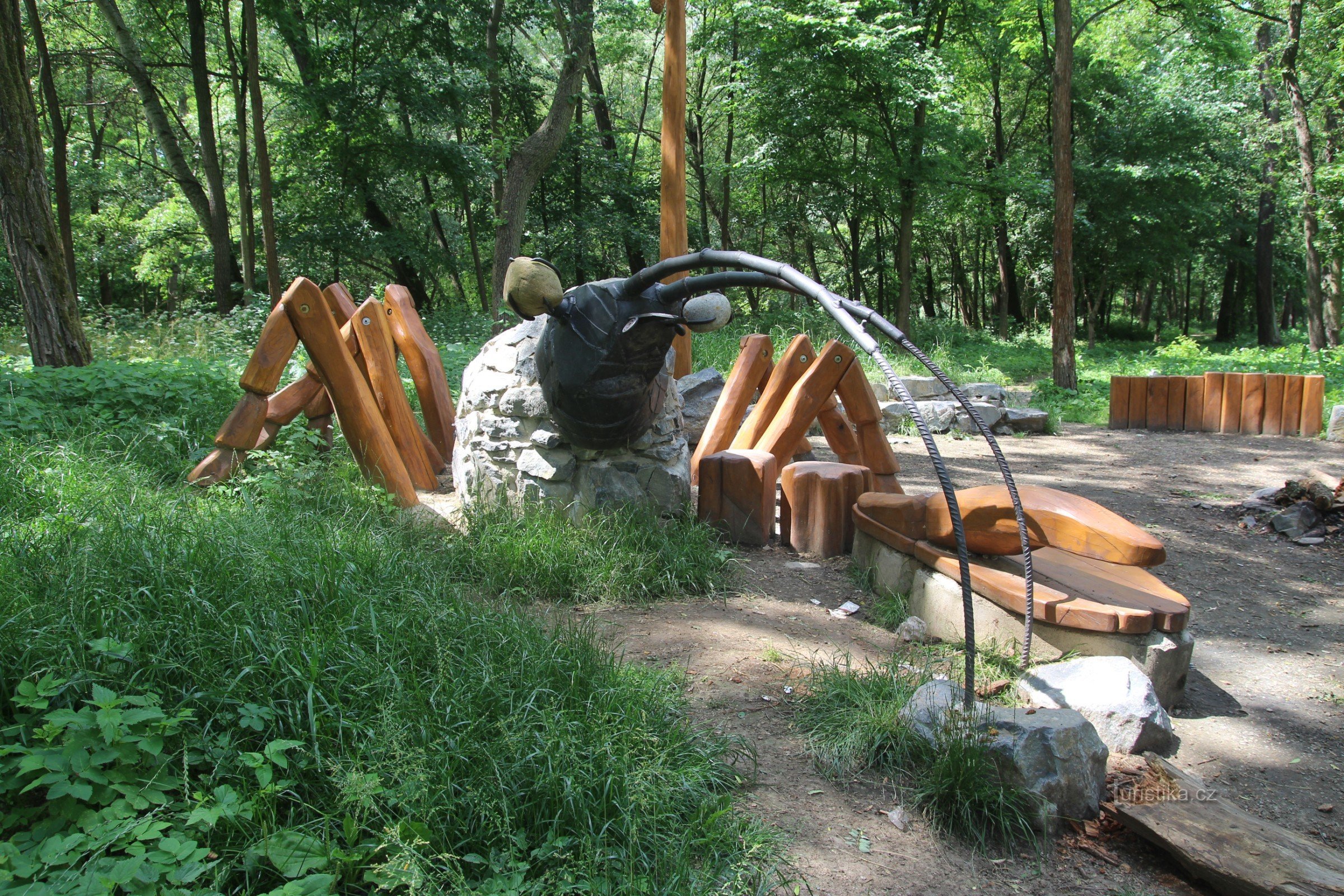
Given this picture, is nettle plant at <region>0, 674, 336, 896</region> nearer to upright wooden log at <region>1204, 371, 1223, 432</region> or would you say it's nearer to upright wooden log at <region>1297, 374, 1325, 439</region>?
upright wooden log at <region>1204, 371, 1223, 432</region>

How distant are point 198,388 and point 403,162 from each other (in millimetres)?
9078

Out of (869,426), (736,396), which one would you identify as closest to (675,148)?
(736,396)

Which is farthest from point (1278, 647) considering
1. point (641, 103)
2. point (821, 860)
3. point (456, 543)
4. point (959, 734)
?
point (641, 103)

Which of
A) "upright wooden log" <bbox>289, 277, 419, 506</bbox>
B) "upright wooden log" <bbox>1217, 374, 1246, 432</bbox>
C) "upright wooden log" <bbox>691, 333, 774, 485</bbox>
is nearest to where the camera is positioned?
"upright wooden log" <bbox>289, 277, 419, 506</bbox>

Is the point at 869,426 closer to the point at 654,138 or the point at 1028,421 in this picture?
the point at 1028,421

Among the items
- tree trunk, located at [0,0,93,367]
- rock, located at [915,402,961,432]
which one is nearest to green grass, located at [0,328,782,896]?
tree trunk, located at [0,0,93,367]

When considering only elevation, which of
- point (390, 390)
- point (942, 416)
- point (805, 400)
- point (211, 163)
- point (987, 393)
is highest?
point (211, 163)

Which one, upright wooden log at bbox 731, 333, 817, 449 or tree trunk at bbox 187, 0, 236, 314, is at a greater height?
tree trunk at bbox 187, 0, 236, 314

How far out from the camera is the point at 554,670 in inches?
95.5

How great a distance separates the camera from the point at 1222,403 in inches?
371

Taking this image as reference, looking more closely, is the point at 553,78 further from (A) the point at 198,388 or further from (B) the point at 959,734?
(B) the point at 959,734

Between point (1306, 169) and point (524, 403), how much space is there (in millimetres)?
16702

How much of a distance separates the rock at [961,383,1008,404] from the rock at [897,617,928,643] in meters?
7.32

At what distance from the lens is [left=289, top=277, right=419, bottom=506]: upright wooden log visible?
4.38m
